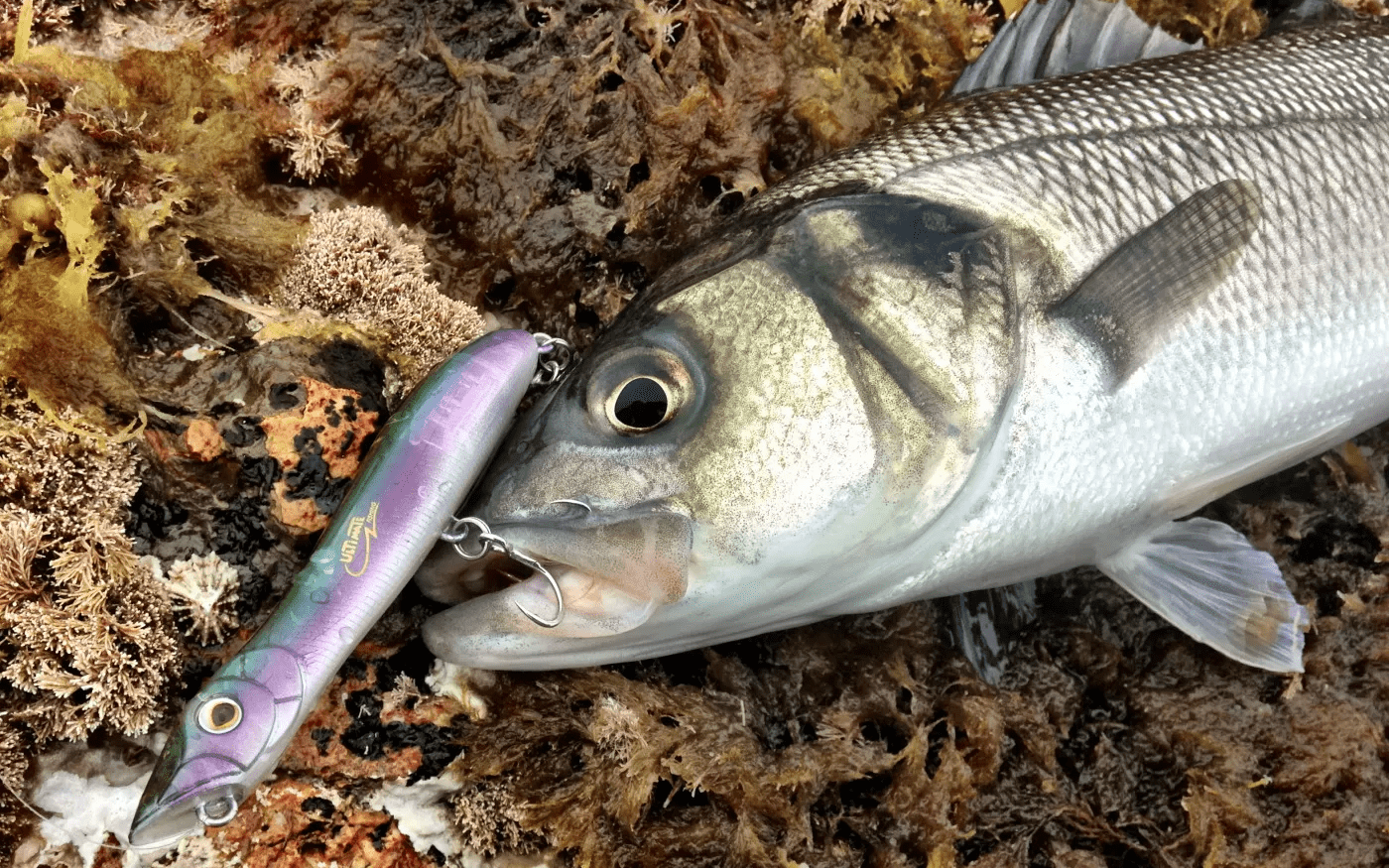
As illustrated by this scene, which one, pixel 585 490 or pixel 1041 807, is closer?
pixel 585 490

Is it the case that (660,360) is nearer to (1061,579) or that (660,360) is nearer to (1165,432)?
(1165,432)

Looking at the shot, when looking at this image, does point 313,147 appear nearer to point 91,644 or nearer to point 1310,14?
point 91,644

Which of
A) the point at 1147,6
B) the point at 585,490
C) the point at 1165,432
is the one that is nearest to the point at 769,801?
the point at 585,490

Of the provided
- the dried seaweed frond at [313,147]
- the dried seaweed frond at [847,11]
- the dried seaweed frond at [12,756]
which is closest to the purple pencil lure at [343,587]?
the dried seaweed frond at [12,756]

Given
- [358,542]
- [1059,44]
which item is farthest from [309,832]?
[1059,44]

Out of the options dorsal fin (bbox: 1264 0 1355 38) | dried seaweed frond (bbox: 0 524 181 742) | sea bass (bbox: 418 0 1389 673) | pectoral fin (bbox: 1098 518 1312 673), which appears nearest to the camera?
dried seaweed frond (bbox: 0 524 181 742)

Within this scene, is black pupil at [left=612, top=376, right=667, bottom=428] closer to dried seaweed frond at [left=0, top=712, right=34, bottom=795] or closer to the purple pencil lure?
the purple pencil lure

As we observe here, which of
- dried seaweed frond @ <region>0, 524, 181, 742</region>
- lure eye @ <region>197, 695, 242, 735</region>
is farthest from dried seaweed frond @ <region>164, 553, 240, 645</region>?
lure eye @ <region>197, 695, 242, 735</region>
